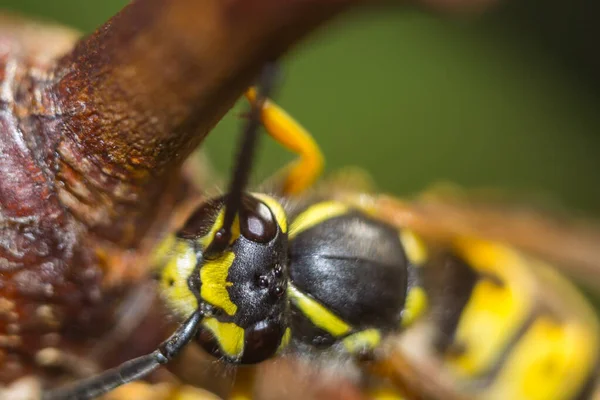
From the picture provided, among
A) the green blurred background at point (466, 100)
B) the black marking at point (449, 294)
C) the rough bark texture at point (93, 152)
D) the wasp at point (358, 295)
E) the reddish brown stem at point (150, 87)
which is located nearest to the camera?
the reddish brown stem at point (150, 87)

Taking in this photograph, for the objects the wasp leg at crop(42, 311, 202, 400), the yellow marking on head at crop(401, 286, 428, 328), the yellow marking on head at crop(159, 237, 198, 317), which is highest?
the yellow marking on head at crop(159, 237, 198, 317)

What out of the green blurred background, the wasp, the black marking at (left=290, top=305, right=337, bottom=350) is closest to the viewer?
the wasp

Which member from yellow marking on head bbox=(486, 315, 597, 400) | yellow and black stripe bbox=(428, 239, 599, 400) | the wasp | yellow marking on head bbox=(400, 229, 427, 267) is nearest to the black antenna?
the wasp

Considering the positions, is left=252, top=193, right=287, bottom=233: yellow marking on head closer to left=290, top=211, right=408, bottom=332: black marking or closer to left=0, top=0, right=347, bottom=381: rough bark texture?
left=290, top=211, right=408, bottom=332: black marking

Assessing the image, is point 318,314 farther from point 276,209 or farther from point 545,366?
point 545,366

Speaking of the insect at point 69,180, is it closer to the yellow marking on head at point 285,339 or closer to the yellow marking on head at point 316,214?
the yellow marking on head at point 285,339

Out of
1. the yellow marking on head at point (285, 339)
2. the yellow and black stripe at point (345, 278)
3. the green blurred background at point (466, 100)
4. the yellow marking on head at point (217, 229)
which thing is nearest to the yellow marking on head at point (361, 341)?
the yellow and black stripe at point (345, 278)

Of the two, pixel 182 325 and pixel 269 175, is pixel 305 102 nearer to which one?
pixel 269 175

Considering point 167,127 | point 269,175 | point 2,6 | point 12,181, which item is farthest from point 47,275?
point 2,6
